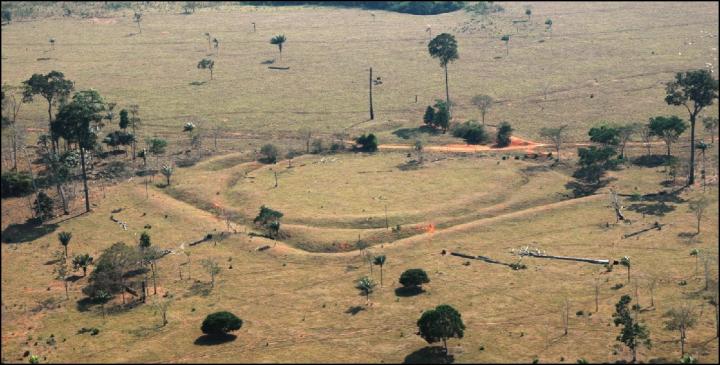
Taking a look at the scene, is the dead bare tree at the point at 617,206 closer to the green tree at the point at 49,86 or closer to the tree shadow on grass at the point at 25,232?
the tree shadow on grass at the point at 25,232

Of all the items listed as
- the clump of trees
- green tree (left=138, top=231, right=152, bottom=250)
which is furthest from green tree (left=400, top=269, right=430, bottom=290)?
green tree (left=138, top=231, right=152, bottom=250)

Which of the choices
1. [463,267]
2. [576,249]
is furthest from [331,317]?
[576,249]

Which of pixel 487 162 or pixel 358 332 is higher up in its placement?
pixel 487 162

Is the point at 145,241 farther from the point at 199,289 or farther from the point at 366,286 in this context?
the point at 366,286

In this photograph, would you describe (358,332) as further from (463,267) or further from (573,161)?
(573,161)

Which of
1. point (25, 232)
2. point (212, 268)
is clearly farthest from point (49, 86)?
point (212, 268)
